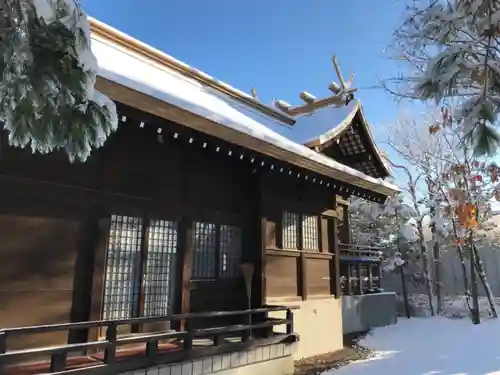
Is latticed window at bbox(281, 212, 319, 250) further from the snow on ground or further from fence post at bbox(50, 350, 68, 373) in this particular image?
fence post at bbox(50, 350, 68, 373)

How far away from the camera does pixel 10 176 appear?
459cm

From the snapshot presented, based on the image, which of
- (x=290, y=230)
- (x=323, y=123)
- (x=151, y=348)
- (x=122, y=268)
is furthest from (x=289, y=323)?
(x=323, y=123)

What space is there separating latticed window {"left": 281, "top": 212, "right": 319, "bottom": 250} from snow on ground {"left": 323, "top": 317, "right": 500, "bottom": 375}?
94.2 inches

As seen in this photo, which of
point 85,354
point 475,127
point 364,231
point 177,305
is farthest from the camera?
point 364,231

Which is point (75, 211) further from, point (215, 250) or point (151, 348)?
point (215, 250)

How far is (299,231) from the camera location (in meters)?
8.31

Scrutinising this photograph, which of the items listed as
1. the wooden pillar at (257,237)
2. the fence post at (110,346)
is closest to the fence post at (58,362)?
the fence post at (110,346)

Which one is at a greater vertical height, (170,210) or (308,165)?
(308,165)

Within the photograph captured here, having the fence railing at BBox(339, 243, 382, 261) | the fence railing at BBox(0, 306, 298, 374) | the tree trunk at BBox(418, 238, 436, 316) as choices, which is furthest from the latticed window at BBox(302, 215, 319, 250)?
the tree trunk at BBox(418, 238, 436, 316)

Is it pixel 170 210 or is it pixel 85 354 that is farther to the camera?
pixel 170 210

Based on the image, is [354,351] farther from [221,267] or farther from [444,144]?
[444,144]

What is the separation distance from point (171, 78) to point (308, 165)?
3.72 meters

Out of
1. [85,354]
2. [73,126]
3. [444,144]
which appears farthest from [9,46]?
[444,144]

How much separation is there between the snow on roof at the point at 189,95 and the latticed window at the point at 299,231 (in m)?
1.40
